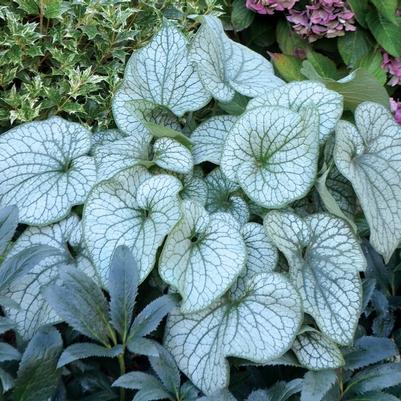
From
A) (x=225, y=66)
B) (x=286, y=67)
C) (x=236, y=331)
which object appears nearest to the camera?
(x=236, y=331)

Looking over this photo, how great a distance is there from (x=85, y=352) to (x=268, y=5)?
146 centimetres

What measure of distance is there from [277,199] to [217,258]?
16 cm

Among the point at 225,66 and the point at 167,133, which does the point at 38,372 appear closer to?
the point at 167,133

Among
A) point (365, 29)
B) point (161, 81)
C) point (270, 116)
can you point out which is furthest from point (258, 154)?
point (365, 29)

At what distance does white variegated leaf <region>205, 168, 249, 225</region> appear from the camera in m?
1.23

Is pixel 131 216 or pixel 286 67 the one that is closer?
pixel 131 216

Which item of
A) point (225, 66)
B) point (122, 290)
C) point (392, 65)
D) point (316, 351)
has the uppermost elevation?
point (225, 66)

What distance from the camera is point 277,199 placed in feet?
3.72

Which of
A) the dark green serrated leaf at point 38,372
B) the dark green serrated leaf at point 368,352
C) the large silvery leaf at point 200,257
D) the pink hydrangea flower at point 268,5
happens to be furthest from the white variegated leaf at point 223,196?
the pink hydrangea flower at point 268,5

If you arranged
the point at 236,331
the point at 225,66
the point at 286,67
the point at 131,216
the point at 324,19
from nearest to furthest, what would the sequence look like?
1. the point at 236,331
2. the point at 131,216
3. the point at 225,66
4. the point at 286,67
5. the point at 324,19

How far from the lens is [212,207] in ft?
4.13

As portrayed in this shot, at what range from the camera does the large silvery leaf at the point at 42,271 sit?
1.11 m

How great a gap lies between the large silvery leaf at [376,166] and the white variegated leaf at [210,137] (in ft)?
0.81

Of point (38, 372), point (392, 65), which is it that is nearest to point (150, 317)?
point (38, 372)
